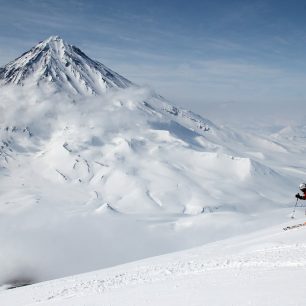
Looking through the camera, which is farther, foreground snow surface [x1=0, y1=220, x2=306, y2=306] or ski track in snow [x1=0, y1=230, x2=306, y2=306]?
ski track in snow [x1=0, y1=230, x2=306, y2=306]

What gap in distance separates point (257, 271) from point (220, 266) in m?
4.31

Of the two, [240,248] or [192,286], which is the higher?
[240,248]

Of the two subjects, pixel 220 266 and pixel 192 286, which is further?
pixel 220 266

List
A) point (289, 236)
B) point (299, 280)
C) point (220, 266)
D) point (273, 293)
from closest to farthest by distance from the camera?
1. point (273, 293)
2. point (299, 280)
3. point (220, 266)
4. point (289, 236)

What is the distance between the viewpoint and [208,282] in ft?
83.3

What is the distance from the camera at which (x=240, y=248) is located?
36.4 m

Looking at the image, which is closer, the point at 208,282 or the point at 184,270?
the point at 208,282

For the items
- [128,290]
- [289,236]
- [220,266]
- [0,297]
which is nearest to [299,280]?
[220,266]

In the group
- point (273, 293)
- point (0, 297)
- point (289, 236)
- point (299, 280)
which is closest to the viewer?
point (273, 293)

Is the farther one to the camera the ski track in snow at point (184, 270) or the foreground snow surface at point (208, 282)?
the ski track in snow at point (184, 270)

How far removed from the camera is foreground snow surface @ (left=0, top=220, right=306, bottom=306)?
21.1 m

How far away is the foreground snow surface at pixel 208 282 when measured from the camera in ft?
69.3

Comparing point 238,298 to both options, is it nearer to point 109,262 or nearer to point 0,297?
point 0,297

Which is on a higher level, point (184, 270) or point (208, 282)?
point (184, 270)
